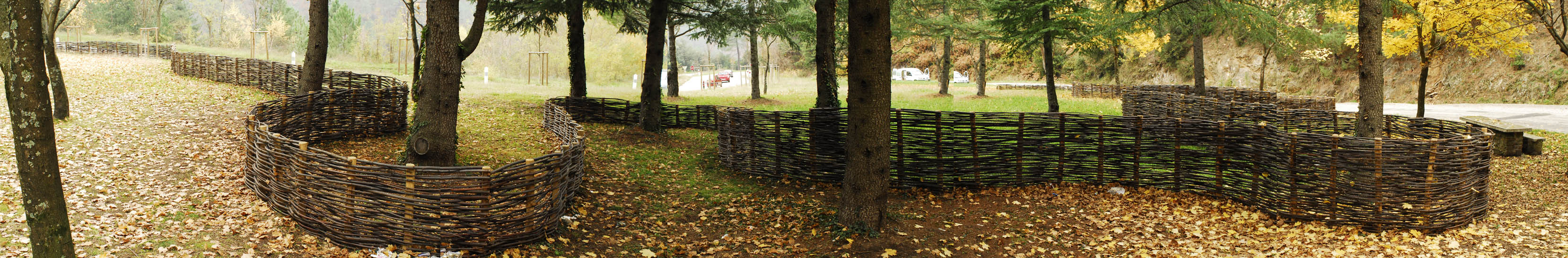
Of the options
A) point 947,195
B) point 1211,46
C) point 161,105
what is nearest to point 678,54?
point 1211,46

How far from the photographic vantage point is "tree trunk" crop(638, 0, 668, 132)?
14070 mm

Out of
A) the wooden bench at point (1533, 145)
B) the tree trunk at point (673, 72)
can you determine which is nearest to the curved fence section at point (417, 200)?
the wooden bench at point (1533, 145)

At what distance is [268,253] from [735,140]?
5904 millimetres

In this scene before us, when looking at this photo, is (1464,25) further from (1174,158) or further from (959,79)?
(959,79)

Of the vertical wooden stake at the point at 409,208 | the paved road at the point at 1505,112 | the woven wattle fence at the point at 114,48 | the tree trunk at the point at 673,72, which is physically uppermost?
the woven wattle fence at the point at 114,48

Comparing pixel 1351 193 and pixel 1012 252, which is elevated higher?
pixel 1351 193

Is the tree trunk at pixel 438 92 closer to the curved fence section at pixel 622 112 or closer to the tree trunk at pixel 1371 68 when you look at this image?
the curved fence section at pixel 622 112

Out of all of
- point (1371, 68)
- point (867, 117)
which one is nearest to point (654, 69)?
point (867, 117)

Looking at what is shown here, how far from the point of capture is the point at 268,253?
656cm

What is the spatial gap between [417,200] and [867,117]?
3.89 m

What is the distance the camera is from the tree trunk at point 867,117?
24.2 feet

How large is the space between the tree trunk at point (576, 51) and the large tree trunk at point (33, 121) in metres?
11.0

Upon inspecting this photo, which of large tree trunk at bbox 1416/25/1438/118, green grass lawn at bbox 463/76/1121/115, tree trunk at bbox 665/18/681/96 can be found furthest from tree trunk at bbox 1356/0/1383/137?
tree trunk at bbox 665/18/681/96

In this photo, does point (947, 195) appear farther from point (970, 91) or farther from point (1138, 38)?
point (1138, 38)
